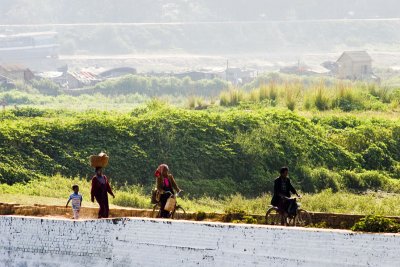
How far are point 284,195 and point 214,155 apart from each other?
46.6 feet

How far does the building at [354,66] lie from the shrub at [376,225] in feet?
245

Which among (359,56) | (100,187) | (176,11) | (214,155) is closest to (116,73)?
(359,56)

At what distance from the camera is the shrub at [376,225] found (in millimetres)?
13586

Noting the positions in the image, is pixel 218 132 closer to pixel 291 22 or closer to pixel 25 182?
pixel 25 182

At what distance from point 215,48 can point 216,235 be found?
5503 inches

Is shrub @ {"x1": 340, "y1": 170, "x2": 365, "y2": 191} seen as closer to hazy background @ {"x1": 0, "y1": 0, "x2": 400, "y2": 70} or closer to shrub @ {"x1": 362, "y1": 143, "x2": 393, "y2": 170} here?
shrub @ {"x1": 362, "y1": 143, "x2": 393, "y2": 170}

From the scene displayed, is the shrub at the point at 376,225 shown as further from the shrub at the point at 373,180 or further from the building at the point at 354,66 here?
the building at the point at 354,66

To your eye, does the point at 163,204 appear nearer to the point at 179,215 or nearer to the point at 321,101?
the point at 179,215

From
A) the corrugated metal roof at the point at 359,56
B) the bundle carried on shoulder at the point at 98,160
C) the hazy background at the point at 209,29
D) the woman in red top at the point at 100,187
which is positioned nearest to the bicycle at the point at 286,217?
the woman in red top at the point at 100,187

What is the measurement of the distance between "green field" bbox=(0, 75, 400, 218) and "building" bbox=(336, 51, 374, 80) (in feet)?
176

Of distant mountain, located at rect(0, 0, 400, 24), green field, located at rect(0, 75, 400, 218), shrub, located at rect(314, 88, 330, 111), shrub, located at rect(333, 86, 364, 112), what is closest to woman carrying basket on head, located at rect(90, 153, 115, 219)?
green field, located at rect(0, 75, 400, 218)

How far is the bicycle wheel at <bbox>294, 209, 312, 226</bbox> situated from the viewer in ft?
53.6

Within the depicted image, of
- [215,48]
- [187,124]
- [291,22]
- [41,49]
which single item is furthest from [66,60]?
[187,124]

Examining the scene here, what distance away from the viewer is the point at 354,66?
9000 centimetres
